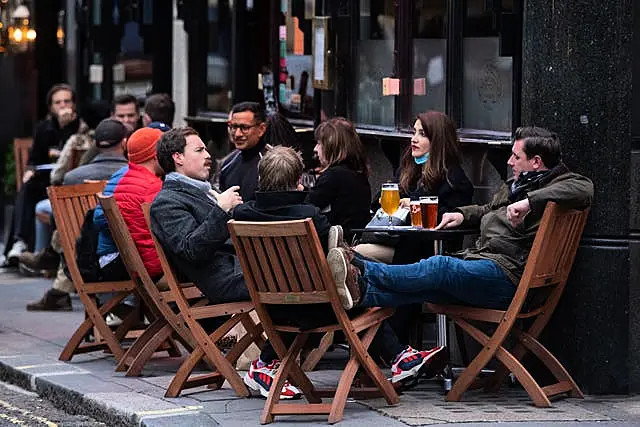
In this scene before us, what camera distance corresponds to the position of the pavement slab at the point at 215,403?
7.41 m

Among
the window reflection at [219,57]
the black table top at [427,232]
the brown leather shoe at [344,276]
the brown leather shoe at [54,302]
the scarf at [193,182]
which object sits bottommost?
the brown leather shoe at [54,302]

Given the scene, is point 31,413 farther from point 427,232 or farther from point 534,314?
point 534,314

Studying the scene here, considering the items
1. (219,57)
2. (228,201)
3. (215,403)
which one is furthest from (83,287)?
(219,57)

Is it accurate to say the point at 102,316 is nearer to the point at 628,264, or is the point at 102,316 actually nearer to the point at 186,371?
the point at 186,371

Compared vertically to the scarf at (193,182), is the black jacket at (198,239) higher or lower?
lower

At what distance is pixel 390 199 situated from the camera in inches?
330

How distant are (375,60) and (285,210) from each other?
11.4ft

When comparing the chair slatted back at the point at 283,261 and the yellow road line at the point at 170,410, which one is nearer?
the chair slatted back at the point at 283,261

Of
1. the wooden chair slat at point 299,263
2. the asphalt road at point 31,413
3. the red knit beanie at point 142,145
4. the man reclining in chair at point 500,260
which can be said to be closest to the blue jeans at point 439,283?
the man reclining in chair at point 500,260

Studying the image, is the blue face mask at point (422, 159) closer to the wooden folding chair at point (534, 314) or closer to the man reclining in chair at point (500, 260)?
the man reclining in chair at point (500, 260)

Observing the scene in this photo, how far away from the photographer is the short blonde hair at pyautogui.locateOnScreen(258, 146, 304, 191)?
7602 mm

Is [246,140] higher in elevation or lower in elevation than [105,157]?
higher

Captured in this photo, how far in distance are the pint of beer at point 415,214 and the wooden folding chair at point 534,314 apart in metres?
0.52

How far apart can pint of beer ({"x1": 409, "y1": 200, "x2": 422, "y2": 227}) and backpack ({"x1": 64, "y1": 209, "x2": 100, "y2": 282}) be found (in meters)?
2.17
